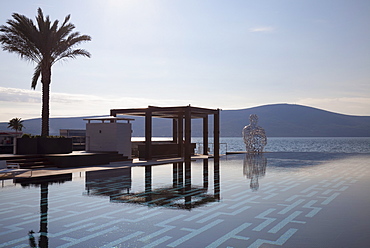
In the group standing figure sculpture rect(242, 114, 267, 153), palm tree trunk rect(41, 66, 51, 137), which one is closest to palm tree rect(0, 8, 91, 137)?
palm tree trunk rect(41, 66, 51, 137)

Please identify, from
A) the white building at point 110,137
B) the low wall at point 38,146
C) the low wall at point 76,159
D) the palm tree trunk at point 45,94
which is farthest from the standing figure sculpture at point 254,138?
the low wall at point 38,146

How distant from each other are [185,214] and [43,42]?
17.6 meters

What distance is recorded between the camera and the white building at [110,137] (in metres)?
22.8

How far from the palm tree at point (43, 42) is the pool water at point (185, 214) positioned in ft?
35.3

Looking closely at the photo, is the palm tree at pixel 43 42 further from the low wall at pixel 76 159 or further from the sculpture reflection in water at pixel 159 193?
the sculpture reflection in water at pixel 159 193

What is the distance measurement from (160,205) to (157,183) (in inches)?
161

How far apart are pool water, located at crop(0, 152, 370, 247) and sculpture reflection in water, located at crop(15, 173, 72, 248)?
19 millimetres

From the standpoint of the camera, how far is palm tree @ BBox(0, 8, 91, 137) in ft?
69.2

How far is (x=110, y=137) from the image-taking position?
22859 millimetres

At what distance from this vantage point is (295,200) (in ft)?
30.0

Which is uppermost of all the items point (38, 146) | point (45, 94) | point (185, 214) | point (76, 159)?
point (45, 94)

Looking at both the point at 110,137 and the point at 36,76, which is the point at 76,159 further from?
the point at 36,76

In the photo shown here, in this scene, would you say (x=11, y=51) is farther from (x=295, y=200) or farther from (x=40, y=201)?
(x=295, y=200)

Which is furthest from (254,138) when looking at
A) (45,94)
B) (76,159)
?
(76,159)
